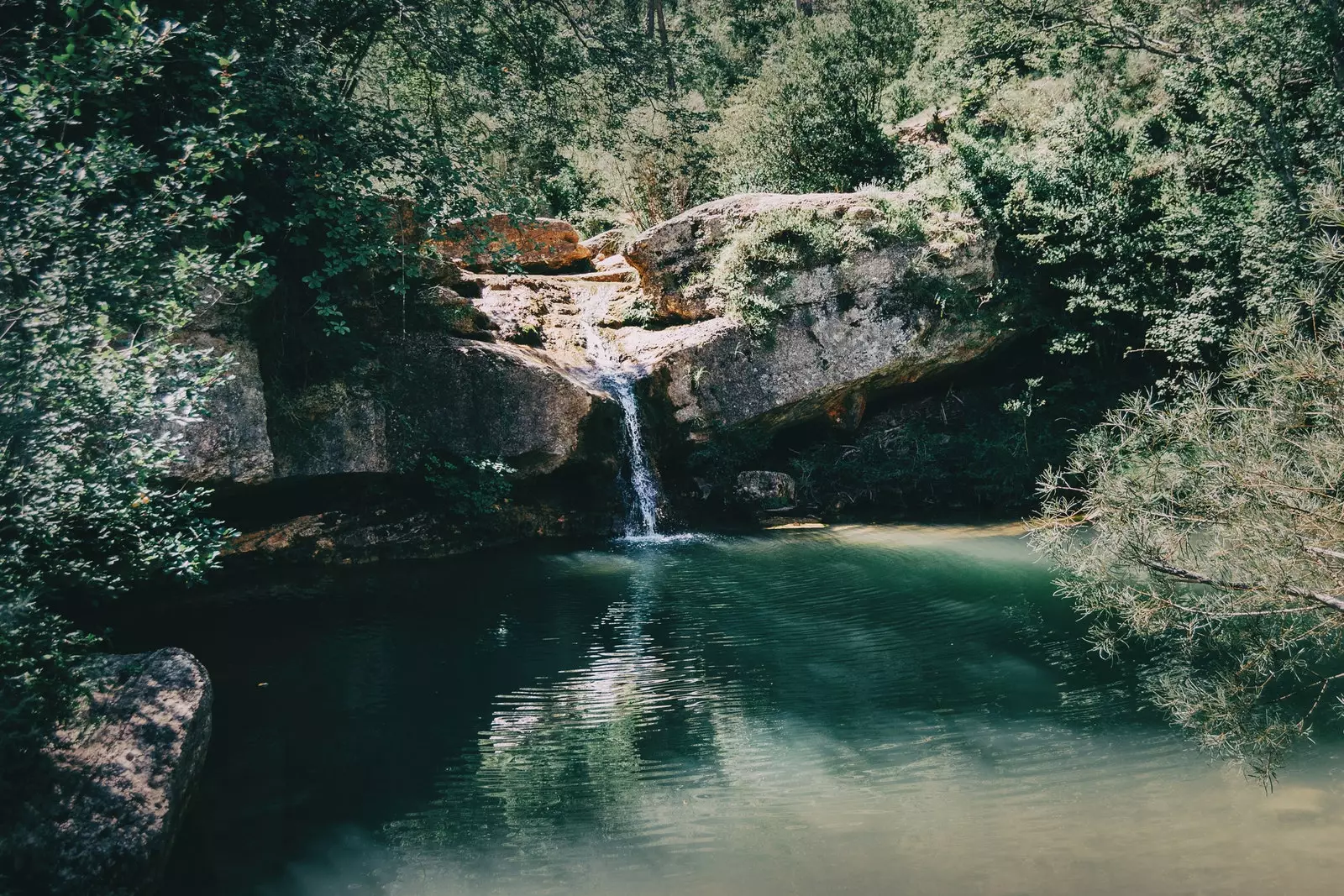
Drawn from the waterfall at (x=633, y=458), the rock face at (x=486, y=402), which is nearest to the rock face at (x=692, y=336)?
the rock face at (x=486, y=402)

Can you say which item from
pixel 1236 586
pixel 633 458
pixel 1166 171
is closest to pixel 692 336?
pixel 633 458

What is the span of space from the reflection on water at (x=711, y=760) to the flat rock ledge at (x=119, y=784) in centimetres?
34

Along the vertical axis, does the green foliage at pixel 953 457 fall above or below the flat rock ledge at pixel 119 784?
above

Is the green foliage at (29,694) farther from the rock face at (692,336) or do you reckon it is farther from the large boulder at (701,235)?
the large boulder at (701,235)

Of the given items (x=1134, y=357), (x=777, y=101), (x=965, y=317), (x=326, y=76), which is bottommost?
(x=1134, y=357)

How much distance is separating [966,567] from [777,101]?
36.4 ft

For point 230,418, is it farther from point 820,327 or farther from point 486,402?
point 820,327

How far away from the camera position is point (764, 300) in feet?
40.1

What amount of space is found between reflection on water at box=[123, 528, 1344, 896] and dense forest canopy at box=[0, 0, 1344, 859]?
63 centimetres

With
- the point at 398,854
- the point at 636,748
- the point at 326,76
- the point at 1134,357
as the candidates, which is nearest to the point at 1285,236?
the point at 1134,357

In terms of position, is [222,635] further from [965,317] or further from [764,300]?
[965,317]

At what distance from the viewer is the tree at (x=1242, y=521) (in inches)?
140

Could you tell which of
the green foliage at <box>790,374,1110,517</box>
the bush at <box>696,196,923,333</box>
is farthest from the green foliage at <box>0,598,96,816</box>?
the green foliage at <box>790,374,1110,517</box>

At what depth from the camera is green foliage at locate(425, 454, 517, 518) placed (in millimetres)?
9977
